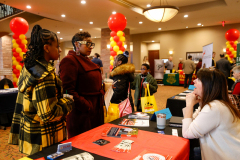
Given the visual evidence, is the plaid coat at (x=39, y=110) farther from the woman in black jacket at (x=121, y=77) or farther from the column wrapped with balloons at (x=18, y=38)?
the column wrapped with balloons at (x=18, y=38)

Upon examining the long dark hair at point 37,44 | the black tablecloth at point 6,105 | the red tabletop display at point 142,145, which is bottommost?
the black tablecloth at point 6,105

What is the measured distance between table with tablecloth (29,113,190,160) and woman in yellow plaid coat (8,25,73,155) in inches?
5.5

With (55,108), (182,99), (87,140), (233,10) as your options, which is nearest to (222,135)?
(87,140)

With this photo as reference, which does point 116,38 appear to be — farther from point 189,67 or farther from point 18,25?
point 189,67

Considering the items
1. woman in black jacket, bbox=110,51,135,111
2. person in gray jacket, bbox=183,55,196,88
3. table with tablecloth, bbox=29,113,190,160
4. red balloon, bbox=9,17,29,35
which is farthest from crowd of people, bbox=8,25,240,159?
person in gray jacket, bbox=183,55,196,88

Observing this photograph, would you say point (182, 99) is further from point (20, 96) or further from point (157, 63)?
point (157, 63)

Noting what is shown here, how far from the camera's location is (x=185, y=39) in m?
12.2

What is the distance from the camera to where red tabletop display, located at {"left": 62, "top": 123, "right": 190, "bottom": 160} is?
107 centimetres

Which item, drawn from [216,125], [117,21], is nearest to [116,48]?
[117,21]

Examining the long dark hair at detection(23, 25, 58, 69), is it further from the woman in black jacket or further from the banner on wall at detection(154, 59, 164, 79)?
the banner on wall at detection(154, 59, 164, 79)

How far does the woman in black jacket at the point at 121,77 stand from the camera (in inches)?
A: 104

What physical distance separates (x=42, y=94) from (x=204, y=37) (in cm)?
1244

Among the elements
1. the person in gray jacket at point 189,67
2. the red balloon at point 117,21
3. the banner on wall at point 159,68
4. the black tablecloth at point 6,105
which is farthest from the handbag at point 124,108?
the banner on wall at point 159,68

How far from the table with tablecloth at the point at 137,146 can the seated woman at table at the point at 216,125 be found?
0.14 m
